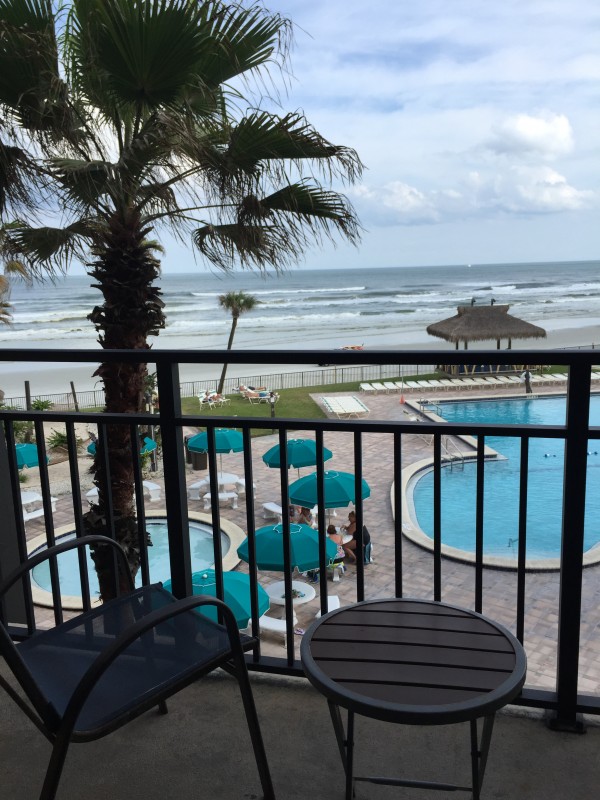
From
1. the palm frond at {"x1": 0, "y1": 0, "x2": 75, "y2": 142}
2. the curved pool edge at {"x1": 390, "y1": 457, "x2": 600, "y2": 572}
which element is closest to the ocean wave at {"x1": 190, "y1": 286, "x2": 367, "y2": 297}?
the curved pool edge at {"x1": 390, "y1": 457, "x2": 600, "y2": 572}

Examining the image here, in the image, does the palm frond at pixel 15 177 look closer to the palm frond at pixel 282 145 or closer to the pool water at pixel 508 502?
the palm frond at pixel 282 145

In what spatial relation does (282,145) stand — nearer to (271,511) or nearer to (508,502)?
(271,511)

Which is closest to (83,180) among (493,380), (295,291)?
(493,380)

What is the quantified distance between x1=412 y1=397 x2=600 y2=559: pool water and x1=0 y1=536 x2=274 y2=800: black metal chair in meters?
8.52

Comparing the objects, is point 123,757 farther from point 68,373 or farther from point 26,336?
point 26,336

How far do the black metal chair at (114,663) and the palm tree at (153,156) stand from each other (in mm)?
2677

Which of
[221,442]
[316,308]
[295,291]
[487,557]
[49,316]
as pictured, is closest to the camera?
[487,557]

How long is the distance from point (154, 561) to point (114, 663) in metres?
9.33

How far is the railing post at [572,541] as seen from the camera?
→ 1.49 m

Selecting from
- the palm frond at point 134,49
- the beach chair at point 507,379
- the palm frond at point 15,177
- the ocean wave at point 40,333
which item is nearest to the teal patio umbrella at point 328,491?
the palm frond at point 15,177

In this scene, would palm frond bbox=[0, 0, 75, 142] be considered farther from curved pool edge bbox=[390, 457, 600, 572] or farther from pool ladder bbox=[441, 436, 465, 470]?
pool ladder bbox=[441, 436, 465, 470]

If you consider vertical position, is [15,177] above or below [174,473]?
above

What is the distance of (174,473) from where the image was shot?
1.84m

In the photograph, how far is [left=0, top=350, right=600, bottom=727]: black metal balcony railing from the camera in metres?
1.53
